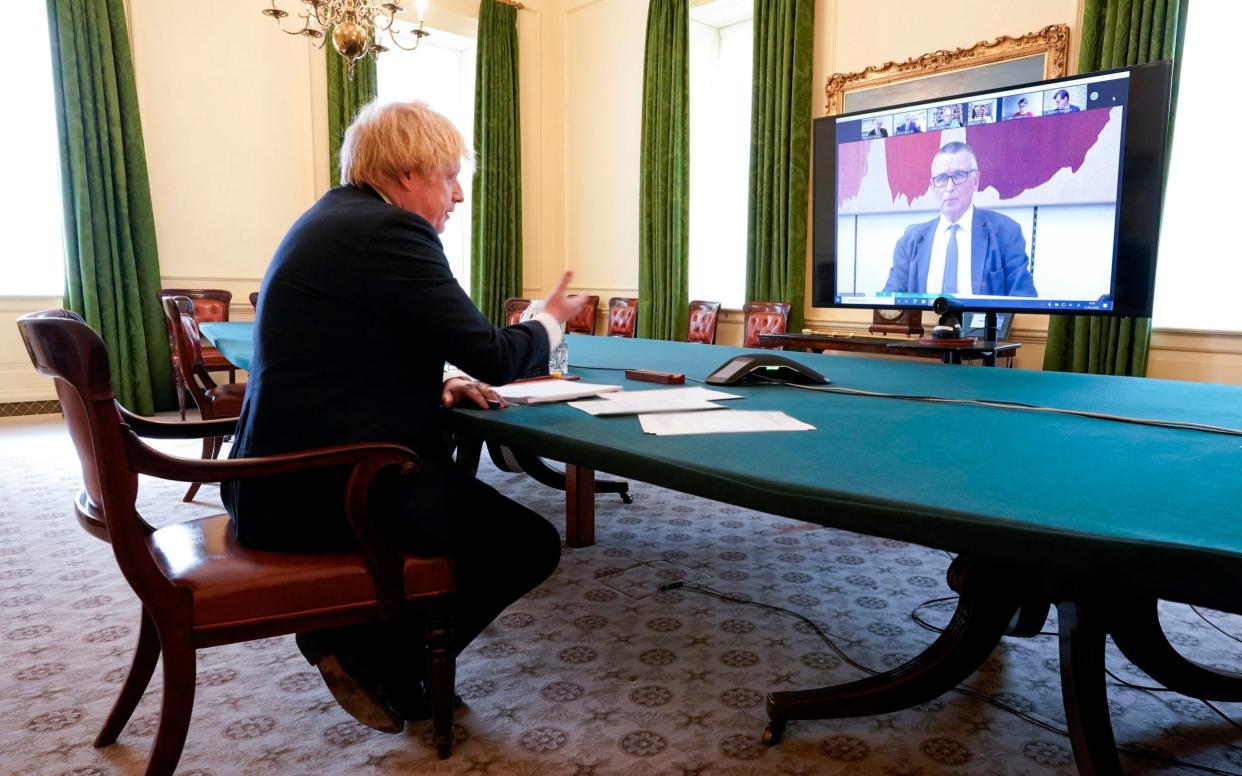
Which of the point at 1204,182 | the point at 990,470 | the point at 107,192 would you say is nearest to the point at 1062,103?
the point at 1204,182

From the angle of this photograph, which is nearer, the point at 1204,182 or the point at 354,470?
the point at 354,470

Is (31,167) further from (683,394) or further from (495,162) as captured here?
(683,394)

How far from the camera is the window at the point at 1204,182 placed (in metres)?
3.73

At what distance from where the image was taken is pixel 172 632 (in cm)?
119

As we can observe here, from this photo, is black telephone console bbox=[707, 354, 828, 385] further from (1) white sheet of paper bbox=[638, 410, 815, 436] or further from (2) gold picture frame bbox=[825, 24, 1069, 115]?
(2) gold picture frame bbox=[825, 24, 1069, 115]

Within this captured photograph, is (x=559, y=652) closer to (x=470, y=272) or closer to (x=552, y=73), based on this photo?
(x=470, y=272)

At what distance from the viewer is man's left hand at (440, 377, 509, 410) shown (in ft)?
5.07

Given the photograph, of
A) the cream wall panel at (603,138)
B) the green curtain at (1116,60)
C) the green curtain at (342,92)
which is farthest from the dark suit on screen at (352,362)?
the cream wall panel at (603,138)

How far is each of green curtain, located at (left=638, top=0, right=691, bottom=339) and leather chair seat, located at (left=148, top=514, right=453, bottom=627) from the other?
185 inches

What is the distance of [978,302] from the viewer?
132 inches

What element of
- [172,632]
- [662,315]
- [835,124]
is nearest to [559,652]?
[172,632]

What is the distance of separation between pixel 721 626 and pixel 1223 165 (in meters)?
3.51

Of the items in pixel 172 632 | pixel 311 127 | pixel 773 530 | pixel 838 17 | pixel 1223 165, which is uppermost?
pixel 838 17

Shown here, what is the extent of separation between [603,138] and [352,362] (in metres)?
5.74
